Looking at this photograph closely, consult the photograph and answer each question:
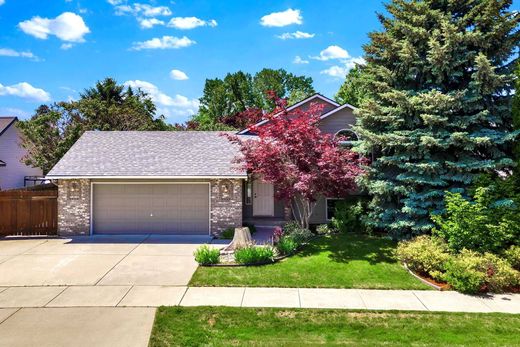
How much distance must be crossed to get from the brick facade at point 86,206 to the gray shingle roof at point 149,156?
0.64m

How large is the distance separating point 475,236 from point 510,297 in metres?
2.16

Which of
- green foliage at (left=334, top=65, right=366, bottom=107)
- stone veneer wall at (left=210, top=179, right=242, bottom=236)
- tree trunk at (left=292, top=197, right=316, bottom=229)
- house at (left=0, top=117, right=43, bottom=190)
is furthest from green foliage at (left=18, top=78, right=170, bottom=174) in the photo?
green foliage at (left=334, top=65, right=366, bottom=107)

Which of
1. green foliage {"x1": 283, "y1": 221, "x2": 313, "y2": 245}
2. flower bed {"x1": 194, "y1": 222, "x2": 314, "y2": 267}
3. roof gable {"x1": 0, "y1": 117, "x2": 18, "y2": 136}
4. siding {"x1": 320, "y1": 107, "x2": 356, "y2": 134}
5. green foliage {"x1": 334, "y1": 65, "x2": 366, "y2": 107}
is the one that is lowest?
flower bed {"x1": 194, "y1": 222, "x2": 314, "y2": 267}

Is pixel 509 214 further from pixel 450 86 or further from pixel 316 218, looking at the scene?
pixel 316 218

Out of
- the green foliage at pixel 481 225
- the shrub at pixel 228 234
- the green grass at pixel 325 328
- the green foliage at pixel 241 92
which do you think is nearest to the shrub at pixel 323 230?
the shrub at pixel 228 234

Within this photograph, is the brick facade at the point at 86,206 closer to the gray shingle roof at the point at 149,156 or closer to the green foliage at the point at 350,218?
the gray shingle roof at the point at 149,156

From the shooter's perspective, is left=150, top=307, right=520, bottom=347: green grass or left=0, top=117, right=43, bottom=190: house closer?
left=150, top=307, right=520, bottom=347: green grass

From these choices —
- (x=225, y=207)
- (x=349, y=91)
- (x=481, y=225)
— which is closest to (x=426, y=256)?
(x=481, y=225)

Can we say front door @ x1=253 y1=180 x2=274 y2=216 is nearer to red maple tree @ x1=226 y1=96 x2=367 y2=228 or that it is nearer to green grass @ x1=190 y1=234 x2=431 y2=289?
red maple tree @ x1=226 y1=96 x2=367 y2=228

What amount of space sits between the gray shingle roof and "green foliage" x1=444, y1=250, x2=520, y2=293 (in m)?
8.30

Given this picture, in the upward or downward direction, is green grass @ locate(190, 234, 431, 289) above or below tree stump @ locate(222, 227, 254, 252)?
below

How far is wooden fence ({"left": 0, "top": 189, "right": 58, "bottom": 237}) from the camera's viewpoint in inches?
616

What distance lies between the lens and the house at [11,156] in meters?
27.2

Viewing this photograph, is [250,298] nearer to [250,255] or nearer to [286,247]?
[250,255]
